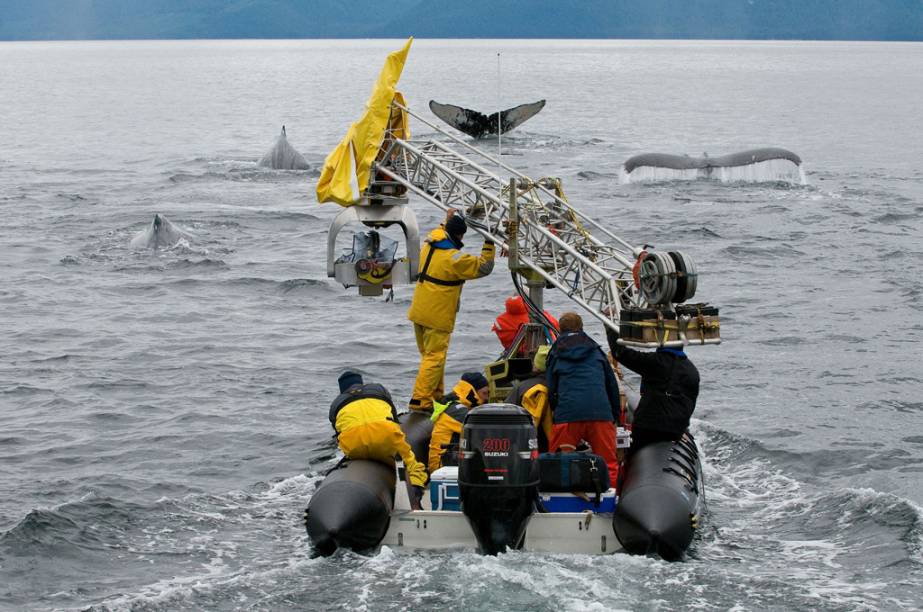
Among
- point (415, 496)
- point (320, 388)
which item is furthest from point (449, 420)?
point (320, 388)

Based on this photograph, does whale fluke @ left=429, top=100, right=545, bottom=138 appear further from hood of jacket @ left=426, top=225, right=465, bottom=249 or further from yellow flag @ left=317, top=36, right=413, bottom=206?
hood of jacket @ left=426, top=225, right=465, bottom=249

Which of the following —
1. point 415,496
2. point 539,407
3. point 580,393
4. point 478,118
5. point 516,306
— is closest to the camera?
point 580,393

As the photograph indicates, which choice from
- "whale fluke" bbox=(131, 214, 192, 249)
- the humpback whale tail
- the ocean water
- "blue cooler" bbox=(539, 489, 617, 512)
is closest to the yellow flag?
the ocean water

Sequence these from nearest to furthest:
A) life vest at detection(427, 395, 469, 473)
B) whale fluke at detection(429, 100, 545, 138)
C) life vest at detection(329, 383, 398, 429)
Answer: life vest at detection(329, 383, 398, 429), life vest at detection(427, 395, 469, 473), whale fluke at detection(429, 100, 545, 138)

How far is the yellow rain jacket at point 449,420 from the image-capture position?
1459cm

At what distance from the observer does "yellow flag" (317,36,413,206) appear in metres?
17.1

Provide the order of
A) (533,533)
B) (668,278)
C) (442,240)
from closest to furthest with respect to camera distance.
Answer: (533,533)
(668,278)
(442,240)

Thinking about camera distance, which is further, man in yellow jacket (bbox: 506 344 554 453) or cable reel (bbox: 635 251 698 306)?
man in yellow jacket (bbox: 506 344 554 453)

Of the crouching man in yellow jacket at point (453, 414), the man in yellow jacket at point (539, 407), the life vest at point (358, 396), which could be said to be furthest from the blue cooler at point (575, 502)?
the life vest at point (358, 396)

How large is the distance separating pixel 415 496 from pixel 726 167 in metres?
39.0

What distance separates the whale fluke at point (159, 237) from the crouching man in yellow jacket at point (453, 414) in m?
22.9

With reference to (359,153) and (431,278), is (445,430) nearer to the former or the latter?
(431,278)

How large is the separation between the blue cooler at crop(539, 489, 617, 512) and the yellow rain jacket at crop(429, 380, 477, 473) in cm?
152

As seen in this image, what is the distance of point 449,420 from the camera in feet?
47.8
